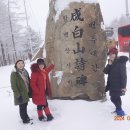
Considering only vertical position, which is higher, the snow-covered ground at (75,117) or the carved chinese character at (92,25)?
the carved chinese character at (92,25)

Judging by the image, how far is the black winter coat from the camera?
543cm

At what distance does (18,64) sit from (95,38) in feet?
6.32

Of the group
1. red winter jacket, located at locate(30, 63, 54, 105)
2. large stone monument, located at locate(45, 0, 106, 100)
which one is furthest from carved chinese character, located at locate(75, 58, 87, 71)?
red winter jacket, located at locate(30, 63, 54, 105)

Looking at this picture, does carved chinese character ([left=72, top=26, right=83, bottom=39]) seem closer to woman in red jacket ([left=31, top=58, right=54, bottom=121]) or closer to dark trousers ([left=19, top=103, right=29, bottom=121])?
woman in red jacket ([left=31, top=58, right=54, bottom=121])

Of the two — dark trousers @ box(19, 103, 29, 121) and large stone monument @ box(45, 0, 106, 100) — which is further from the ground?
large stone monument @ box(45, 0, 106, 100)

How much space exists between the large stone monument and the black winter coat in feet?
3.09

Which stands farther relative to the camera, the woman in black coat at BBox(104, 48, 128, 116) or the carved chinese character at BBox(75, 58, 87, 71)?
the carved chinese character at BBox(75, 58, 87, 71)

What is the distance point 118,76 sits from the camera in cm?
549

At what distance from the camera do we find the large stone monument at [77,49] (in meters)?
6.34

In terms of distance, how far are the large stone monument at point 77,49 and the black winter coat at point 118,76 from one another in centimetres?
94

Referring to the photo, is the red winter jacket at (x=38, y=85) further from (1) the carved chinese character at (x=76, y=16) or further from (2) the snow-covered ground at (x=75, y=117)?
(1) the carved chinese character at (x=76, y=16)

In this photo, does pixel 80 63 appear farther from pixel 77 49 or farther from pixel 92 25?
pixel 92 25

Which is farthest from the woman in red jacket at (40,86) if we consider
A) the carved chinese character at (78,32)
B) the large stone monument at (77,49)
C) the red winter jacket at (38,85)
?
the carved chinese character at (78,32)

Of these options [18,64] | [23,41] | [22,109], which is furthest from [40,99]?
[23,41]
